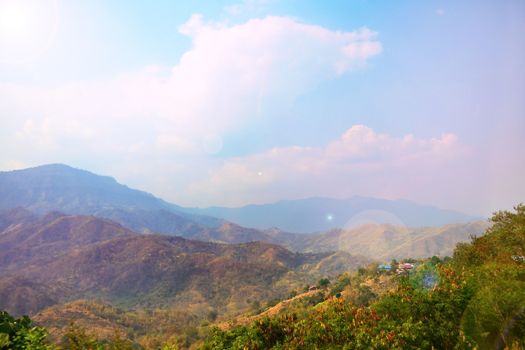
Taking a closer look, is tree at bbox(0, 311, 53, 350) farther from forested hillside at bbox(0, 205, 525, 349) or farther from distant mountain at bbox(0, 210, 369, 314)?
distant mountain at bbox(0, 210, 369, 314)

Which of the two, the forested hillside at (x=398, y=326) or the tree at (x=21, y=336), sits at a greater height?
the tree at (x=21, y=336)

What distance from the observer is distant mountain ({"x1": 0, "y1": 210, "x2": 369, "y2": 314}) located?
11031 cm

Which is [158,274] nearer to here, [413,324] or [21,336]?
[21,336]

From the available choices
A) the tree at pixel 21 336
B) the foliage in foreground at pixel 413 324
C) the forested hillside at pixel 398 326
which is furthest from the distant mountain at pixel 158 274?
the tree at pixel 21 336

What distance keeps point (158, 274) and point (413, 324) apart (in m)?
138

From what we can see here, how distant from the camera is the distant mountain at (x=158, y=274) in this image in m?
110

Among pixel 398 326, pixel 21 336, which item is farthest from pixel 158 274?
pixel 398 326

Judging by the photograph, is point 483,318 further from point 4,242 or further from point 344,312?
point 4,242

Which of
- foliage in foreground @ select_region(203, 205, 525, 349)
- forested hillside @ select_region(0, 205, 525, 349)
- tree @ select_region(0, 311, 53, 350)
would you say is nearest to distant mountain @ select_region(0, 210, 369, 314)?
forested hillside @ select_region(0, 205, 525, 349)

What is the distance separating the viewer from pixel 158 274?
5423 inches

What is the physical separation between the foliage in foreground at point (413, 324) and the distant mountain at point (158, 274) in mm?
84519

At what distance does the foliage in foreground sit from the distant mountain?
3328 inches

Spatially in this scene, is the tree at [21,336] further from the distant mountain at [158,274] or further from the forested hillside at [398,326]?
the distant mountain at [158,274]

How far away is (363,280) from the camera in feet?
217
